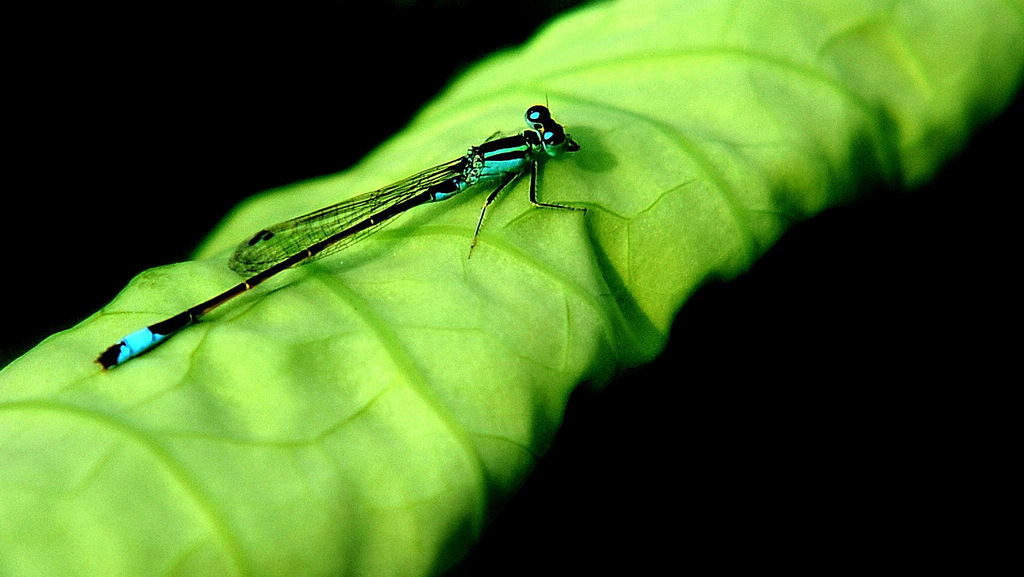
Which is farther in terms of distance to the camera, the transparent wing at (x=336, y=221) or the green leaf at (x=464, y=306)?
the transparent wing at (x=336, y=221)

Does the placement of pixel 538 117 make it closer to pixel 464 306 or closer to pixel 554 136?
pixel 554 136

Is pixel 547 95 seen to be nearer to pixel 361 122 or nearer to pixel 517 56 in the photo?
pixel 517 56

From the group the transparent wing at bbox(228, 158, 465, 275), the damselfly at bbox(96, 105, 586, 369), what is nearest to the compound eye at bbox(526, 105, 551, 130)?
the damselfly at bbox(96, 105, 586, 369)

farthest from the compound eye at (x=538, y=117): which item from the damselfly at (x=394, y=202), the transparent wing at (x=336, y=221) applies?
the transparent wing at (x=336, y=221)

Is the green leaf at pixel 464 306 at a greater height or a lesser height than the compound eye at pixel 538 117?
lesser

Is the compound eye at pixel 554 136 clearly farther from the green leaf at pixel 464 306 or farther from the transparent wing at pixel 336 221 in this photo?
the transparent wing at pixel 336 221

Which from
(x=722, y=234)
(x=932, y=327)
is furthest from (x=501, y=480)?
(x=932, y=327)

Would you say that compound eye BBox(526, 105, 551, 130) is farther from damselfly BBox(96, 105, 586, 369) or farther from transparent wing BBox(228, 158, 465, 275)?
transparent wing BBox(228, 158, 465, 275)
